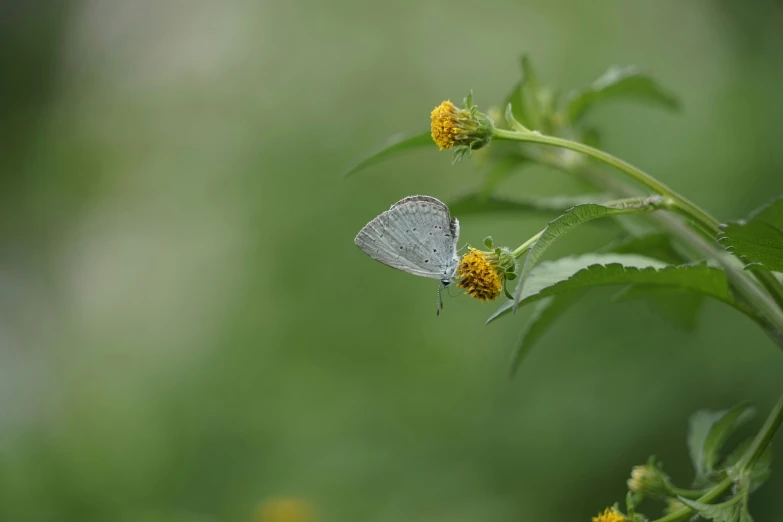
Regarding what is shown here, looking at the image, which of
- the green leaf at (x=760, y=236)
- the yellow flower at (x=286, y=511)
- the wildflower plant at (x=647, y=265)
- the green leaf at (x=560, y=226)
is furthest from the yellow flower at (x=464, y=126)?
the yellow flower at (x=286, y=511)

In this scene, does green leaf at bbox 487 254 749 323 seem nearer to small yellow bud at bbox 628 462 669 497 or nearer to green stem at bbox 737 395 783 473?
green stem at bbox 737 395 783 473

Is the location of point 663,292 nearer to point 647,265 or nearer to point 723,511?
point 647,265

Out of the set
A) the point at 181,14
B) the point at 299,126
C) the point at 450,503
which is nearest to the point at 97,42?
the point at 181,14

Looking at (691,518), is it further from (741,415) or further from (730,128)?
(730,128)

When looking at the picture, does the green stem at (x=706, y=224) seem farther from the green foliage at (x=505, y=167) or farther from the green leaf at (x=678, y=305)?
the green foliage at (x=505, y=167)

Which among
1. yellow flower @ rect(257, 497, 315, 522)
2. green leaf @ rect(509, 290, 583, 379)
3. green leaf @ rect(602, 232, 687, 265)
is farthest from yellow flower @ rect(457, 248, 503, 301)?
yellow flower @ rect(257, 497, 315, 522)

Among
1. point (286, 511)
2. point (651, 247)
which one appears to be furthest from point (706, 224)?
point (286, 511)
